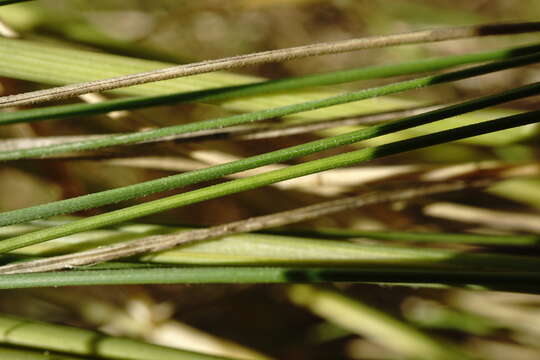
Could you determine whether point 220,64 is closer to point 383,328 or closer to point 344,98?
point 344,98

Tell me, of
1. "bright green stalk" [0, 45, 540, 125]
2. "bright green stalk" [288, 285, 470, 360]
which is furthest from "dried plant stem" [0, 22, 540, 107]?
"bright green stalk" [288, 285, 470, 360]

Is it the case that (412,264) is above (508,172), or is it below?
below

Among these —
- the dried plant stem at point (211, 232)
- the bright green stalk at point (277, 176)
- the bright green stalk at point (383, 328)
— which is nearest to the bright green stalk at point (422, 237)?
the dried plant stem at point (211, 232)

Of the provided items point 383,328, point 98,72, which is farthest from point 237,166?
point 383,328

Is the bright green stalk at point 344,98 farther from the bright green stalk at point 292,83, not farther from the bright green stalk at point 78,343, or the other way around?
the bright green stalk at point 78,343

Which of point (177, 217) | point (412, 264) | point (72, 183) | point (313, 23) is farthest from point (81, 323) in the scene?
point (313, 23)

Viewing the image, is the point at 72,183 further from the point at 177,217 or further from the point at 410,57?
the point at 410,57

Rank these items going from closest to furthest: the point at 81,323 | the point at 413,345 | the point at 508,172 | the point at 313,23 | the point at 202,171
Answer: the point at 202,171 < the point at 508,172 < the point at 413,345 < the point at 81,323 < the point at 313,23

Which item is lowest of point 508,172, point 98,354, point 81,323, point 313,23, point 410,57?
point 98,354
